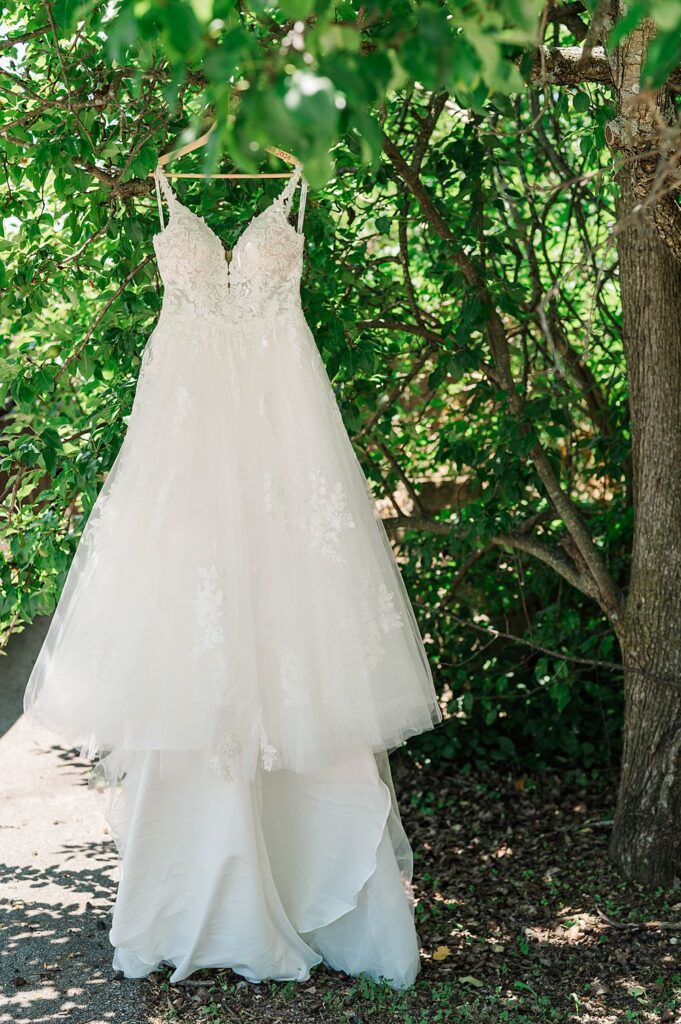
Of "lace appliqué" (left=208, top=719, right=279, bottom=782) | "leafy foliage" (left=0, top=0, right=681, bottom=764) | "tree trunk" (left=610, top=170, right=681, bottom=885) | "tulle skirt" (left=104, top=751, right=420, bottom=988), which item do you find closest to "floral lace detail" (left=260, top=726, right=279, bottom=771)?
"lace appliqué" (left=208, top=719, right=279, bottom=782)

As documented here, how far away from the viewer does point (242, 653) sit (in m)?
2.55

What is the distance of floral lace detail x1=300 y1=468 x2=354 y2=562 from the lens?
2.63 meters

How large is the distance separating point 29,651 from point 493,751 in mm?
3173

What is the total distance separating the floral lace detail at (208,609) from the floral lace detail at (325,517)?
0.27 metres

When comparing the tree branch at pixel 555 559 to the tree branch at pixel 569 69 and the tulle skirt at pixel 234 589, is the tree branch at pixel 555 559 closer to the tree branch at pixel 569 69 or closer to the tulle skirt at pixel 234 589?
the tulle skirt at pixel 234 589

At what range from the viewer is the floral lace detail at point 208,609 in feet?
8.32

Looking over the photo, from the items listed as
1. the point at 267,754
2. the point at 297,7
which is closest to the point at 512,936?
the point at 267,754

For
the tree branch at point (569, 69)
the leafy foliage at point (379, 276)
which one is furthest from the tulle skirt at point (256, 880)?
the tree branch at point (569, 69)

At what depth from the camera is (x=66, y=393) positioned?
177 inches

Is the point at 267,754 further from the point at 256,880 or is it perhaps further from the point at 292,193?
the point at 292,193

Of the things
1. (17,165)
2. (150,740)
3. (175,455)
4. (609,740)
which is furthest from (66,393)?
(609,740)

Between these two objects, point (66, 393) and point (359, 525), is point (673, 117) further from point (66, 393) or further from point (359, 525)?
point (66, 393)

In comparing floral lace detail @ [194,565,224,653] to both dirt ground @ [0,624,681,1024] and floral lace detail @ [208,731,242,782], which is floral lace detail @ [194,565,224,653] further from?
dirt ground @ [0,624,681,1024]

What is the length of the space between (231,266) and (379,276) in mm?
1250
